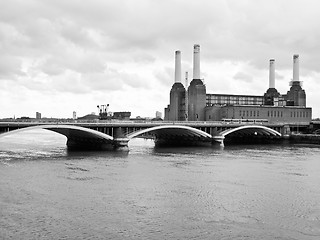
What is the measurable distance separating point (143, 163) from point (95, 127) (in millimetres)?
16735

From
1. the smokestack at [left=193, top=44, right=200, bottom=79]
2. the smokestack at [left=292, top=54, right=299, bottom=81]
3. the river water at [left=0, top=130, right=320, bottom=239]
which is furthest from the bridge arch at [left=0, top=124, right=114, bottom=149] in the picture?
the smokestack at [left=292, top=54, right=299, bottom=81]

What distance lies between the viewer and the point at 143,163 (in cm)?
4559

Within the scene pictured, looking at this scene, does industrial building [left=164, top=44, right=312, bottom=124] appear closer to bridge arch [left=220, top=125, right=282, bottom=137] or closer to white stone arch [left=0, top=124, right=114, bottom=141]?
bridge arch [left=220, top=125, right=282, bottom=137]

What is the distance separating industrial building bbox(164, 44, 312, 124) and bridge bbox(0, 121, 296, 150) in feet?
32.4

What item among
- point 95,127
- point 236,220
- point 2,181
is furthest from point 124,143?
point 236,220

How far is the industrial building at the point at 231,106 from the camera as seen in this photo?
10019 cm

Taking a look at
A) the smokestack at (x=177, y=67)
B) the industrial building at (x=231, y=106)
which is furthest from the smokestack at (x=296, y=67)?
the smokestack at (x=177, y=67)

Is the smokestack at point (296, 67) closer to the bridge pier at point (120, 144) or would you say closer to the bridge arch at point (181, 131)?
the bridge arch at point (181, 131)

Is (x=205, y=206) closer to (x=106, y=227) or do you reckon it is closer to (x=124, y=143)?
(x=106, y=227)

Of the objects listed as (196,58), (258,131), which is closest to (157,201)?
(258,131)

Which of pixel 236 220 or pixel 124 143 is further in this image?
pixel 124 143

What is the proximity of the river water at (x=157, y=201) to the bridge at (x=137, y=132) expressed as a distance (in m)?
11.8

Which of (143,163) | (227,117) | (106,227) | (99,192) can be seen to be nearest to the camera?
(106,227)

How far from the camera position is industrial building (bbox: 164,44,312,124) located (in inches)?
3944
